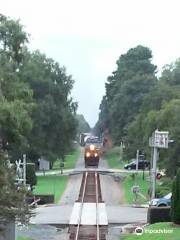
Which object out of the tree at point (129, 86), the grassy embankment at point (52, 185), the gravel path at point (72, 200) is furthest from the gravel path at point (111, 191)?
the tree at point (129, 86)

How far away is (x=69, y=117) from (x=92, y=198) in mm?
32266

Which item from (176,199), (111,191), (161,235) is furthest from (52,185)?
(161,235)

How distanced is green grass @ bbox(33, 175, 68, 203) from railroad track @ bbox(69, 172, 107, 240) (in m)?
1.84

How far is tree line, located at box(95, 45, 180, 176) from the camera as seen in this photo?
5570 cm

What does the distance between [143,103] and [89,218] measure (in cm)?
4652

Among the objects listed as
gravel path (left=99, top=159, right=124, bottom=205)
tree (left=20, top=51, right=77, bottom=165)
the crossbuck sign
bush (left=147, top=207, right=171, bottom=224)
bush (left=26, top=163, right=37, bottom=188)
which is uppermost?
tree (left=20, top=51, right=77, bottom=165)

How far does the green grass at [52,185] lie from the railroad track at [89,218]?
1842 millimetres

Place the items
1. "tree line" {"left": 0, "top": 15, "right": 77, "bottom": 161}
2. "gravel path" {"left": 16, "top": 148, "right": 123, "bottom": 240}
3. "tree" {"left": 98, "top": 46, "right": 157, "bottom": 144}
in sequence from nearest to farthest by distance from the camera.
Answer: "gravel path" {"left": 16, "top": 148, "right": 123, "bottom": 240}
"tree line" {"left": 0, "top": 15, "right": 77, "bottom": 161}
"tree" {"left": 98, "top": 46, "right": 157, "bottom": 144}

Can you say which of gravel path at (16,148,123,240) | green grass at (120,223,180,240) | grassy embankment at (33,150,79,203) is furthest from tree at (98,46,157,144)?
green grass at (120,223,180,240)

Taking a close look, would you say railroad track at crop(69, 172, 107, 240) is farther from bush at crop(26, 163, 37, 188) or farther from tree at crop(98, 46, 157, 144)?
tree at crop(98, 46, 157, 144)

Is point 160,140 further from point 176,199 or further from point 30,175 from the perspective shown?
point 176,199

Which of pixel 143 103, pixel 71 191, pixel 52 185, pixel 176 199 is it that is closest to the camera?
pixel 176 199

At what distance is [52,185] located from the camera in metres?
60.2

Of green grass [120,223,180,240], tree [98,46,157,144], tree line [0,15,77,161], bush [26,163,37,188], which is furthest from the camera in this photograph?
tree [98,46,157,144]
